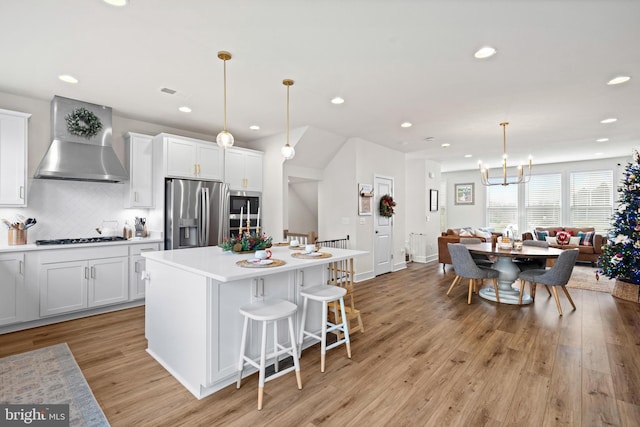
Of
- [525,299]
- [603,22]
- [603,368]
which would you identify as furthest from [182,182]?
[525,299]

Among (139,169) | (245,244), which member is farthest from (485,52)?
(139,169)

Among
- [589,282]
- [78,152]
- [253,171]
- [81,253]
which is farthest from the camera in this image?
[589,282]

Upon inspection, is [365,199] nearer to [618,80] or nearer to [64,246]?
[618,80]

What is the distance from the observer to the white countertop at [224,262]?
202 cm

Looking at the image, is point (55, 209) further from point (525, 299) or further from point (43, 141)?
point (525, 299)

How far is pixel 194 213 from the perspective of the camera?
14.7 ft

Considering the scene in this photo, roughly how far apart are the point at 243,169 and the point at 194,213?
122cm

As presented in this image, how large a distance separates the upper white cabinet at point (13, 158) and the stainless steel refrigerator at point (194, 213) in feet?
4.97

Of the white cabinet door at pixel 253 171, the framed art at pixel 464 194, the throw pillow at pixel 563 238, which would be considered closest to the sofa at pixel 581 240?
the throw pillow at pixel 563 238

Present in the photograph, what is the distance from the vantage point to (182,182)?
4.39 m

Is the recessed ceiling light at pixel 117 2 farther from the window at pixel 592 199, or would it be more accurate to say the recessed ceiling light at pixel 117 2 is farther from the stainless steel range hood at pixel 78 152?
the window at pixel 592 199

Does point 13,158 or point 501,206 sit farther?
point 501,206

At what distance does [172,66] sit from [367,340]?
10.9ft

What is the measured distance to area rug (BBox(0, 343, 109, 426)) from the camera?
6.62 feet
